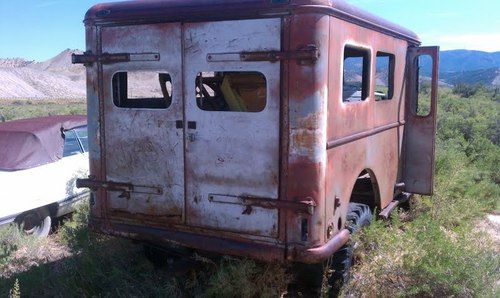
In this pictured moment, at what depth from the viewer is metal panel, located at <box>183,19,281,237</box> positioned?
142 inches

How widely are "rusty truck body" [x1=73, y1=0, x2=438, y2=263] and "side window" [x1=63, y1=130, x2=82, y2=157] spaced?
8.53ft

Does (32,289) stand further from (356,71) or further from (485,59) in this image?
(485,59)

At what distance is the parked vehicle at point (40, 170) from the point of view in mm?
5660

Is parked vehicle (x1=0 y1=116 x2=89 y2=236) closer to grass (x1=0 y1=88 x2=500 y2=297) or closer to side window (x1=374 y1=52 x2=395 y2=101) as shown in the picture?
grass (x1=0 y1=88 x2=500 y2=297)

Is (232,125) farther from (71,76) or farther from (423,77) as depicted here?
(71,76)

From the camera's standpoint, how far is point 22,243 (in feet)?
18.1

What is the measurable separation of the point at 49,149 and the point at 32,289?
2242 mm

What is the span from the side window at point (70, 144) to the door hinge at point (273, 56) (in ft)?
12.2

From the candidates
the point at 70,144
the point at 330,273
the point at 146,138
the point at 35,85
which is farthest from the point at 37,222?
the point at 35,85

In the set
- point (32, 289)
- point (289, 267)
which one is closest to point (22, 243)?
point (32, 289)

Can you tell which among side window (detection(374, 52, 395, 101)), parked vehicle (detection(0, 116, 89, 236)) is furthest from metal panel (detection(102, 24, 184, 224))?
side window (detection(374, 52, 395, 101))

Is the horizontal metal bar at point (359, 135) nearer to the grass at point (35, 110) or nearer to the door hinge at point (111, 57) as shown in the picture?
the door hinge at point (111, 57)

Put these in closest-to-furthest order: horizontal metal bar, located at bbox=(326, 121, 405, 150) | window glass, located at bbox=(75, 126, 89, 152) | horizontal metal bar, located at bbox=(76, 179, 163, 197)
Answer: horizontal metal bar, located at bbox=(326, 121, 405, 150), horizontal metal bar, located at bbox=(76, 179, 163, 197), window glass, located at bbox=(75, 126, 89, 152)

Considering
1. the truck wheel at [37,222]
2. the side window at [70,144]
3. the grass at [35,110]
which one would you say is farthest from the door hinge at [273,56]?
the grass at [35,110]
